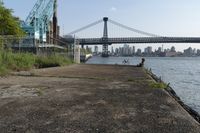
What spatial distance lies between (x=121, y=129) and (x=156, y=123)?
2.48 ft

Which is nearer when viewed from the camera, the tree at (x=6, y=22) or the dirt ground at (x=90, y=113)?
the dirt ground at (x=90, y=113)

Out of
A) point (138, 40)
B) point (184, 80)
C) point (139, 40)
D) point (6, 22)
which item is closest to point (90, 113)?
point (184, 80)

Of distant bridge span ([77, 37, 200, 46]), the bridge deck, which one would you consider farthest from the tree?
distant bridge span ([77, 37, 200, 46])

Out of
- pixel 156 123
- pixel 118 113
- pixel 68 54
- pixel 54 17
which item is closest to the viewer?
pixel 156 123

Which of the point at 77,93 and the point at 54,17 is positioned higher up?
the point at 54,17

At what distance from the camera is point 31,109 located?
6.11m

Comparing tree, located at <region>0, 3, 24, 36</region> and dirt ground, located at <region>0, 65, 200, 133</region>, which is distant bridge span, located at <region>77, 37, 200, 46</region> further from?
dirt ground, located at <region>0, 65, 200, 133</region>

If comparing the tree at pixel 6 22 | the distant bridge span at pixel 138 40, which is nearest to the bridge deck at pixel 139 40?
the distant bridge span at pixel 138 40

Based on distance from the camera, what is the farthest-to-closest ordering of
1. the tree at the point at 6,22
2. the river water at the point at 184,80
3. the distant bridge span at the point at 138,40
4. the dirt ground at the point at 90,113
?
the distant bridge span at the point at 138,40 < the tree at the point at 6,22 < the river water at the point at 184,80 < the dirt ground at the point at 90,113

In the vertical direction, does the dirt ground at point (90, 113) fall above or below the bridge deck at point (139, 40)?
below

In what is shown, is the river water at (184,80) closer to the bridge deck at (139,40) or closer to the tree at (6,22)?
the tree at (6,22)

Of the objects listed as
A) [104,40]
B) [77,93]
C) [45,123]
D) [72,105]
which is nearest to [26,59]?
[77,93]

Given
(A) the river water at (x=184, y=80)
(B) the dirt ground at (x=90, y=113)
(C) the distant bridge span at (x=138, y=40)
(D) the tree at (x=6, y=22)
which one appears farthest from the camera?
(C) the distant bridge span at (x=138, y=40)

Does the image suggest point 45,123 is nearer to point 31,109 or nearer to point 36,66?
point 31,109
